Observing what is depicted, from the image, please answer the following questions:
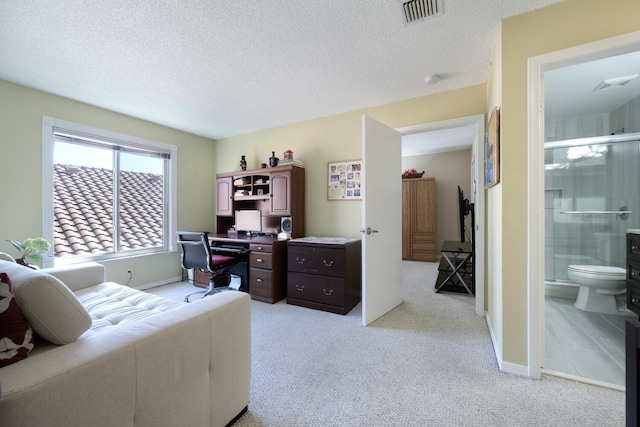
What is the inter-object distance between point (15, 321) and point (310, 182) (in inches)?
119

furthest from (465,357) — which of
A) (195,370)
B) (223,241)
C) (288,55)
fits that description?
(223,241)

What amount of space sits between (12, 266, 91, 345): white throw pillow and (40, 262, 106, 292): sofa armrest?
46.9 inches

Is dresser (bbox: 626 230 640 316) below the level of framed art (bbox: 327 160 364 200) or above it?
below

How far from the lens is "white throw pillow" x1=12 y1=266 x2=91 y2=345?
0.90m

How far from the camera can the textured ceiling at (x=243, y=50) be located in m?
1.65

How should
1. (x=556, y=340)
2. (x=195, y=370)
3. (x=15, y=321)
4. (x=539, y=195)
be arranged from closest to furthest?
(x=15, y=321) → (x=195, y=370) → (x=539, y=195) → (x=556, y=340)

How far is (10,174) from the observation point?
2.53m

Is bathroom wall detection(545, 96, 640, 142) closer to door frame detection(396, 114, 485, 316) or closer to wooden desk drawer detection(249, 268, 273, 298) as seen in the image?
door frame detection(396, 114, 485, 316)

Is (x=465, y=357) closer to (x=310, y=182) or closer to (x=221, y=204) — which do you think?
(x=310, y=182)

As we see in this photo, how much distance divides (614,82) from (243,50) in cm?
349

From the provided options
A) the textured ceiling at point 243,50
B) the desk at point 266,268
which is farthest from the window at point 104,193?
the desk at point 266,268

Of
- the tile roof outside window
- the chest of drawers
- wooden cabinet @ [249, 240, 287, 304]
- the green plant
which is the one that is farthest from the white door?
the tile roof outside window

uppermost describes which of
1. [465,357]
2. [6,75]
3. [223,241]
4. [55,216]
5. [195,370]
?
[6,75]

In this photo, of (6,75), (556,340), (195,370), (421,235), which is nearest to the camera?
(195,370)
